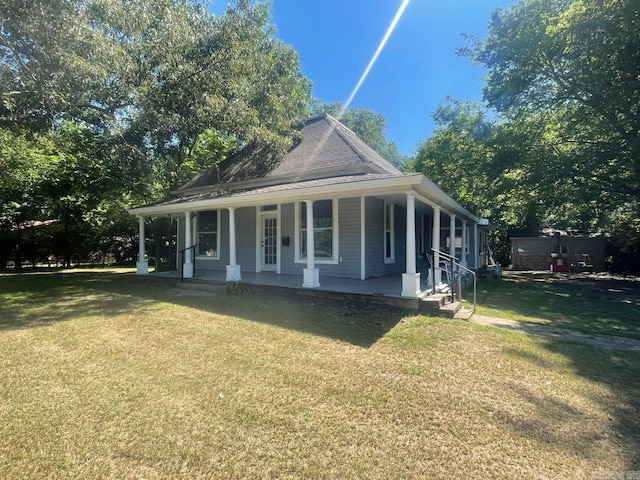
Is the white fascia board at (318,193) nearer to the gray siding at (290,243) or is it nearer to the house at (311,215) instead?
the house at (311,215)

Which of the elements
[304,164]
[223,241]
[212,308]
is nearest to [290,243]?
[304,164]

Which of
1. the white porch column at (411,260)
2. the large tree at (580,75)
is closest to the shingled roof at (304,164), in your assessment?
the white porch column at (411,260)

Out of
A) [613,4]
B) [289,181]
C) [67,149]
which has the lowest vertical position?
[289,181]

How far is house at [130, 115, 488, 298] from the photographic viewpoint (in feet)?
25.6

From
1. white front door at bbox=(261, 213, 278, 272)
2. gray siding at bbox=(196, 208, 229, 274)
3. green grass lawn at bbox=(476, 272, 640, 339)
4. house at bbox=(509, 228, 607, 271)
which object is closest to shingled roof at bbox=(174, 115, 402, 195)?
gray siding at bbox=(196, 208, 229, 274)

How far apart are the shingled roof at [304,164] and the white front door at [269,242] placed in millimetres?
1112

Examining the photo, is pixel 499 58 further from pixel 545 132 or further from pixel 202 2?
pixel 202 2

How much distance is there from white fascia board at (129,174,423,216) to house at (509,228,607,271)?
1800 cm

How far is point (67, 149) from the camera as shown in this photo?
607 inches

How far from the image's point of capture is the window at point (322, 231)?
9.49 m

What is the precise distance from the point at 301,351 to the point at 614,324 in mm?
6164

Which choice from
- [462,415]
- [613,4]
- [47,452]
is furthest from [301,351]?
[613,4]

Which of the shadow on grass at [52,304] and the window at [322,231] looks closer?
the shadow on grass at [52,304]

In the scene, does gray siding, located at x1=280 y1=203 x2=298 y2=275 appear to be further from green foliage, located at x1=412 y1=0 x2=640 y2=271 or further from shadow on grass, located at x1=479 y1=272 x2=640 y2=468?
green foliage, located at x1=412 y1=0 x2=640 y2=271
